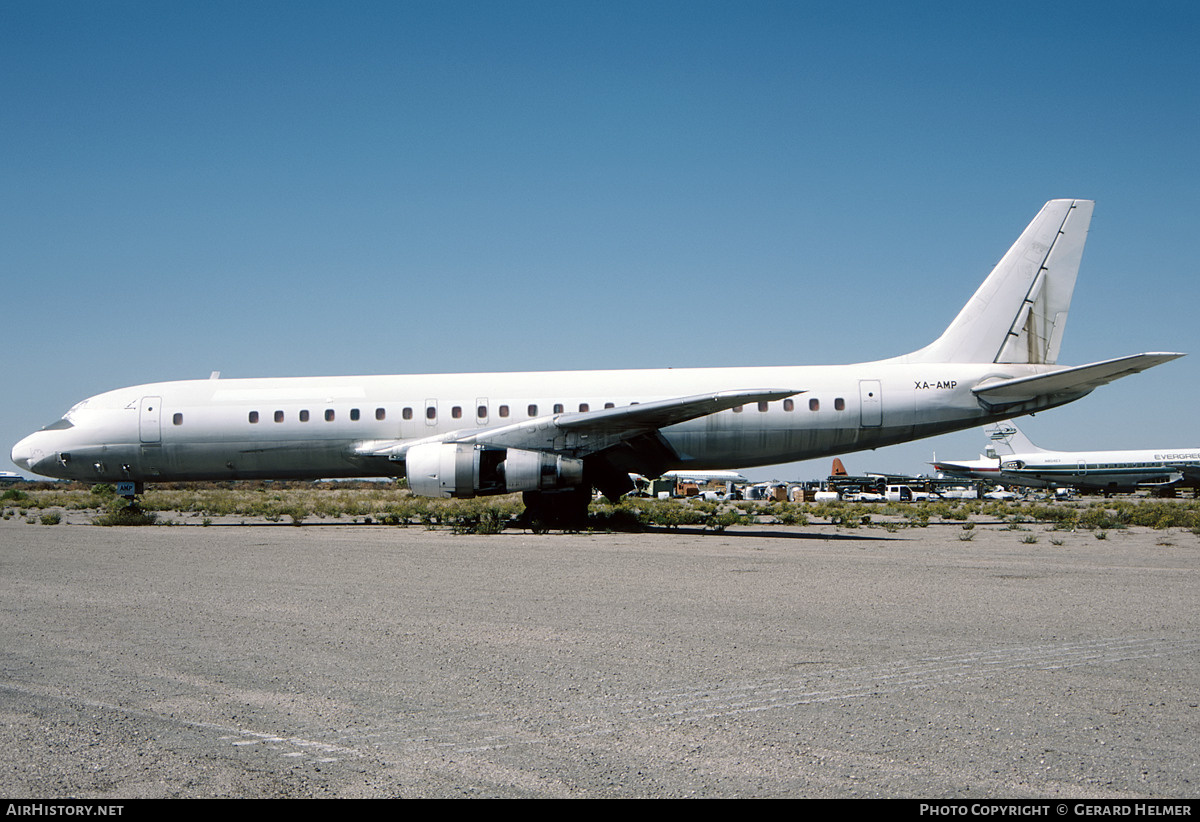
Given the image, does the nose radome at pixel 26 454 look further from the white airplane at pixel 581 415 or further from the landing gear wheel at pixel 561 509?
the landing gear wheel at pixel 561 509

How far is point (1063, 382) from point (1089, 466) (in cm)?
4793

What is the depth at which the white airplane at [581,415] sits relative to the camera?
21.0m

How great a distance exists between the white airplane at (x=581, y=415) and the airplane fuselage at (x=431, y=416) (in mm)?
35

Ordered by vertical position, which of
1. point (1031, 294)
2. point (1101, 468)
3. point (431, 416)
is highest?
point (1031, 294)

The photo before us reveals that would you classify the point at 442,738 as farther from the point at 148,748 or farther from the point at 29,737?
the point at 29,737

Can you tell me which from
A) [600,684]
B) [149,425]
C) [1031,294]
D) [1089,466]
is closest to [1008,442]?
[1089,466]

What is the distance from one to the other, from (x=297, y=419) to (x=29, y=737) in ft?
62.5

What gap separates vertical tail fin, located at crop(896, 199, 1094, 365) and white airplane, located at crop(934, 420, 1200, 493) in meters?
45.2

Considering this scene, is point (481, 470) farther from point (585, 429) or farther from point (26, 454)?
point (26, 454)

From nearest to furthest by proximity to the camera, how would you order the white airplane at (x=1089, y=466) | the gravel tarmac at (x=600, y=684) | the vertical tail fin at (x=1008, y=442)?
the gravel tarmac at (x=600, y=684) → the white airplane at (x=1089, y=466) → the vertical tail fin at (x=1008, y=442)

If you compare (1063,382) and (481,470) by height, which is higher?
(1063,382)

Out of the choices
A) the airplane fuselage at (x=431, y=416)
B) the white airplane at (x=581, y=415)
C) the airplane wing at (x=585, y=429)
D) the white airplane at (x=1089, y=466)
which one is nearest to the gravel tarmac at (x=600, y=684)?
the airplane wing at (x=585, y=429)

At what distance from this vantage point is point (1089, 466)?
6281cm
